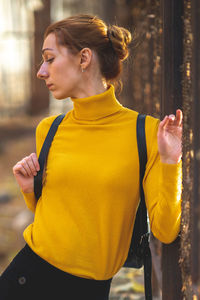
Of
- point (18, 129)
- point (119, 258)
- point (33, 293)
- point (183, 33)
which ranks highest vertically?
point (183, 33)

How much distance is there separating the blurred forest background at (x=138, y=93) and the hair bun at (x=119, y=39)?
0.13 meters

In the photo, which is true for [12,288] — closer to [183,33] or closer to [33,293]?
[33,293]

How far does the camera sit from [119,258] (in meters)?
2.26

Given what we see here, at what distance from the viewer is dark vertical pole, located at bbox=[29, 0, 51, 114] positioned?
1323cm

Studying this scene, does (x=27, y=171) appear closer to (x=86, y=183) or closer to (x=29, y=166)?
(x=29, y=166)

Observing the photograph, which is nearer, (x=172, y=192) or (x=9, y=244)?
(x=172, y=192)

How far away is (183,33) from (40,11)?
38.8 feet

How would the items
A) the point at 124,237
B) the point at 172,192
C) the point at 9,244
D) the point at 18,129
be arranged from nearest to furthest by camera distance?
the point at 172,192 < the point at 124,237 < the point at 9,244 < the point at 18,129

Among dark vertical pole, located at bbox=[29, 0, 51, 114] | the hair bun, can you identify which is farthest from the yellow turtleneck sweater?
dark vertical pole, located at bbox=[29, 0, 51, 114]

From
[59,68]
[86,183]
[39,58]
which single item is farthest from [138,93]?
[39,58]

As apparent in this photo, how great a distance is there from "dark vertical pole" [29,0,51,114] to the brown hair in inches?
432

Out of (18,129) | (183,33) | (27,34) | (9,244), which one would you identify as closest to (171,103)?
(183,33)

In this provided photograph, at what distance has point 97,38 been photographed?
2.31 meters

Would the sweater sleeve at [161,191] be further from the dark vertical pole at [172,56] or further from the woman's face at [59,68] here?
the woman's face at [59,68]
